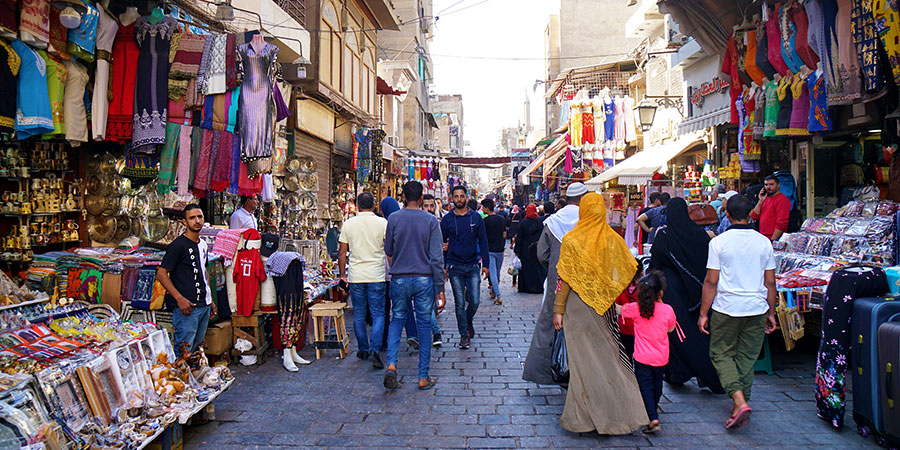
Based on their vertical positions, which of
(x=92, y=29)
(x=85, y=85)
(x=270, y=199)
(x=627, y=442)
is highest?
(x=92, y=29)

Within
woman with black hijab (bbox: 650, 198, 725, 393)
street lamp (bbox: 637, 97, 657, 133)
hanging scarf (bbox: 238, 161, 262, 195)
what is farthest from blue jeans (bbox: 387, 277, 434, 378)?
street lamp (bbox: 637, 97, 657, 133)

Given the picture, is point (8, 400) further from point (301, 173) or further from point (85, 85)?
point (301, 173)

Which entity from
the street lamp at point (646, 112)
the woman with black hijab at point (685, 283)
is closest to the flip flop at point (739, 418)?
the woman with black hijab at point (685, 283)

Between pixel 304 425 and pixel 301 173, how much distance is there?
8.13 metres

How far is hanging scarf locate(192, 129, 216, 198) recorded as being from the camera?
647 centimetres

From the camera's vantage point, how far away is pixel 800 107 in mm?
7699

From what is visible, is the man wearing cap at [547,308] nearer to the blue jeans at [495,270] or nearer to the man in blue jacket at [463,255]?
the man in blue jacket at [463,255]

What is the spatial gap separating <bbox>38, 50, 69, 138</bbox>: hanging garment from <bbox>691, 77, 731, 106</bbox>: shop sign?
37.8ft

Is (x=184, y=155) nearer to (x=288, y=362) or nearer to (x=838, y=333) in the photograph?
(x=288, y=362)

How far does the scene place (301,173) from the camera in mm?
12016

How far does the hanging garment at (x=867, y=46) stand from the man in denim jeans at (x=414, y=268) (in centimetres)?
453

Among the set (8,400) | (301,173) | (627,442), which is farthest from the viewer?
(301,173)

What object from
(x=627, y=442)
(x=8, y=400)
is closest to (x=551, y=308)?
(x=627, y=442)

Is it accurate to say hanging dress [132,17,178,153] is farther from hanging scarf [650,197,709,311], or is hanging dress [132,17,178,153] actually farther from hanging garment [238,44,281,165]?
hanging scarf [650,197,709,311]
